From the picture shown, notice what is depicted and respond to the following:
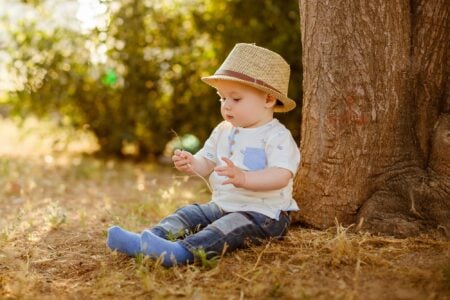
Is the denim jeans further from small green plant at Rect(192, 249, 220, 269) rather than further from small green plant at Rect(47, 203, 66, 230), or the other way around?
small green plant at Rect(47, 203, 66, 230)

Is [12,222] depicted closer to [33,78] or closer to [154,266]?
[154,266]

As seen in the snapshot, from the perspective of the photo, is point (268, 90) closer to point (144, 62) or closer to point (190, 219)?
point (190, 219)

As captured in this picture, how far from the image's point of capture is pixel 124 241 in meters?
3.21

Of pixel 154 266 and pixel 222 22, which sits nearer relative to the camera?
pixel 154 266

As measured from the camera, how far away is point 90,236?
4.09 m

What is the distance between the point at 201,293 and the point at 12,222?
2.05 m

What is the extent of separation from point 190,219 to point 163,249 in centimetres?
48

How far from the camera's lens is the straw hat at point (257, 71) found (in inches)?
136

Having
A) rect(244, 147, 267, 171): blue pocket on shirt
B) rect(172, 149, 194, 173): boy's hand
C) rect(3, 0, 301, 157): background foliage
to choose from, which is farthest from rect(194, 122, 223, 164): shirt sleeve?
rect(3, 0, 301, 157): background foliage

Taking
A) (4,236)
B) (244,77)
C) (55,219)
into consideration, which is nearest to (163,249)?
(244,77)

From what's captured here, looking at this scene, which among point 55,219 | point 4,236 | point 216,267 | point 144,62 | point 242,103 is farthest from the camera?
point 144,62

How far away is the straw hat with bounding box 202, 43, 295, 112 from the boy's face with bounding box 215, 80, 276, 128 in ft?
0.24

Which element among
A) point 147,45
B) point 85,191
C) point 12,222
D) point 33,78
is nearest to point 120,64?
point 147,45

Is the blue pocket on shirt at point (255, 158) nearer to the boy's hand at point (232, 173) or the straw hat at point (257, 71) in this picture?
the boy's hand at point (232, 173)
